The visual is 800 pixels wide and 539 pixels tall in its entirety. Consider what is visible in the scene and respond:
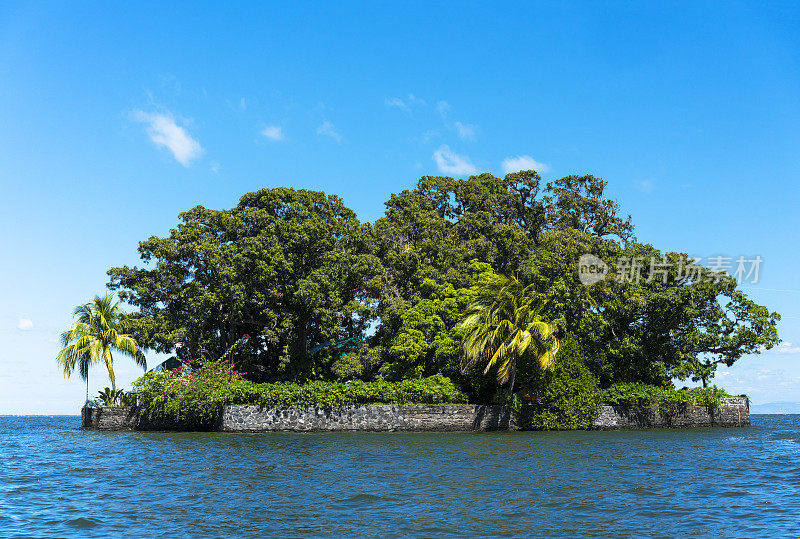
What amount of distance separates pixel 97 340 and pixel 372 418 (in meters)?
16.5

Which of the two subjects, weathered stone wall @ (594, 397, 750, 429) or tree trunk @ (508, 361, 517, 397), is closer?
tree trunk @ (508, 361, 517, 397)

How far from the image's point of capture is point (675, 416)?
3347 centimetres

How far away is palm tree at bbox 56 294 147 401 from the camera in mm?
33188

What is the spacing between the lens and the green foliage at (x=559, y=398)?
103 feet

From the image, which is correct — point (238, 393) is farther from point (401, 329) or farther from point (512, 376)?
point (512, 376)

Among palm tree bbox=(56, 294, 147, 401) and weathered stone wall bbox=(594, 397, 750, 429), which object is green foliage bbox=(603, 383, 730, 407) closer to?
weathered stone wall bbox=(594, 397, 750, 429)

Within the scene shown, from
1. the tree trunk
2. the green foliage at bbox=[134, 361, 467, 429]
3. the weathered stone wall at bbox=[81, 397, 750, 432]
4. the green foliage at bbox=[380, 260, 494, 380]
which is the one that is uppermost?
the green foliage at bbox=[380, 260, 494, 380]

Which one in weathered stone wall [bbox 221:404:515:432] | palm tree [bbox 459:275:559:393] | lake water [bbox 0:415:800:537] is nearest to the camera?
lake water [bbox 0:415:800:537]

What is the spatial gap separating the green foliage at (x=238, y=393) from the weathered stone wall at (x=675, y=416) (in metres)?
8.46

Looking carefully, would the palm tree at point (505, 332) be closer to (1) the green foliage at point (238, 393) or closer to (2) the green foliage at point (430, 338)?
(2) the green foliage at point (430, 338)

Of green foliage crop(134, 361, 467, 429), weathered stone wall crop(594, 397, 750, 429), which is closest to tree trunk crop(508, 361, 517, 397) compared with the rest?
green foliage crop(134, 361, 467, 429)

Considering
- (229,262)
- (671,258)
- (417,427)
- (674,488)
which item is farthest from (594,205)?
(674,488)

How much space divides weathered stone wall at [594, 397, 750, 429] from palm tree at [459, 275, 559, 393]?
543 cm

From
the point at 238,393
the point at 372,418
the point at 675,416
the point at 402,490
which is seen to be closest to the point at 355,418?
the point at 372,418
